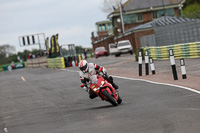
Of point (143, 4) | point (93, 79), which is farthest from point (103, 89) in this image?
point (143, 4)

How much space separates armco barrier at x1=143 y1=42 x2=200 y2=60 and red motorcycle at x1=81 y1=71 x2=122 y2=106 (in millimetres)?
17112

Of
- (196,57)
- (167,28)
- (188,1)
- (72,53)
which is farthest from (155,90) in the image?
(188,1)

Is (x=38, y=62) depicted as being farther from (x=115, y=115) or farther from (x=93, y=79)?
(x=115, y=115)

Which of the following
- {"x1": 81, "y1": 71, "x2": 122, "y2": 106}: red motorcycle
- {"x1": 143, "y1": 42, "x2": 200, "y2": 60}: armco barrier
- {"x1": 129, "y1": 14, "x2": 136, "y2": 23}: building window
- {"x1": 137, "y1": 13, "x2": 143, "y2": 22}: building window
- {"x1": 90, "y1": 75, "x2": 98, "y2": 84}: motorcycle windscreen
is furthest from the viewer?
{"x1": 137, "y1": 13, "x2": 143, "y2": 22}: building window

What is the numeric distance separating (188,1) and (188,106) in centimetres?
8594

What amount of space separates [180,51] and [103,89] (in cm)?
2035

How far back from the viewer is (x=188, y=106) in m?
9.34

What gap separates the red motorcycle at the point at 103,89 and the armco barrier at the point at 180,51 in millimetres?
17112

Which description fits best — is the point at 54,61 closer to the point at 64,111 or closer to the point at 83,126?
the point at 64,111

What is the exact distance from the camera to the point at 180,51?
30.7 m

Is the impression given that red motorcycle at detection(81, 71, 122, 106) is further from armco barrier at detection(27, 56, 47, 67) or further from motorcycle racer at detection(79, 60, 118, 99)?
armco barrier at detection(27, 56, 47, 67)

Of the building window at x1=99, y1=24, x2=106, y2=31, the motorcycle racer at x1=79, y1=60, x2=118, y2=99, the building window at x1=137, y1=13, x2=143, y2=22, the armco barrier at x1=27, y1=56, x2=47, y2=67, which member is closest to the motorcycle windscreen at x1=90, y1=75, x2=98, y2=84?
the motorcycle racer at x1=79, y1=60, x2=118, y2=99

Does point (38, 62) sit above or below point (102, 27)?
below

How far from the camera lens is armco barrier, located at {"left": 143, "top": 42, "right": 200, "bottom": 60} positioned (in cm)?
2830
